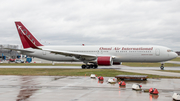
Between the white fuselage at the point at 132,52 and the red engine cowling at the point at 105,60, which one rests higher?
the white fuselage at the point at 132,52

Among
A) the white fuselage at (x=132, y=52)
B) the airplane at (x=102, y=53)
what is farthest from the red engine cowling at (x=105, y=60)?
the white fuselage at (x=132, y=52)

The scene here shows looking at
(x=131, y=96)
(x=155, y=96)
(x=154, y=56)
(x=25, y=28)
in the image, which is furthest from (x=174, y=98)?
(x=25, y=28)

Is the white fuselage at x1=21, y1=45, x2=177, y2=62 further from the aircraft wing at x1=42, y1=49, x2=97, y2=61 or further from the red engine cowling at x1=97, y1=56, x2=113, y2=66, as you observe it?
the red engine cowling at x1=97, y1=56, x2=113, y2=66

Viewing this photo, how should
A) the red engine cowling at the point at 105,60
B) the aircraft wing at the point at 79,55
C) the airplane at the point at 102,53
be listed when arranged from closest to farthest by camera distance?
the red engine cowling at the point at 105,60, the airplane at the point at 102,53, the aircraft wing at the point at 79,55

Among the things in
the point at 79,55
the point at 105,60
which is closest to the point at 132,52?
the point at 105,60

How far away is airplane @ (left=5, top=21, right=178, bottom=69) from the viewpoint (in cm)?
3497

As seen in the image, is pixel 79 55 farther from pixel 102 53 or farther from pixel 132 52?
pixel 132 52

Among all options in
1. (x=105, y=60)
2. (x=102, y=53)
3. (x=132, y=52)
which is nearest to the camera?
(x=105, y=60)

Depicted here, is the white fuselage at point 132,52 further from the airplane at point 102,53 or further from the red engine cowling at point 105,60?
the red engine cowling at point 105,60

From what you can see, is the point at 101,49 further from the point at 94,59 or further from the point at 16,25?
the point at 16,25

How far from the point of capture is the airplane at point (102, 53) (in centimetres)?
3497

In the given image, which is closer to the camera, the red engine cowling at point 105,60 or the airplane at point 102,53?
the red engine cowling at point 105,60

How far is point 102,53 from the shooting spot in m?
37.5

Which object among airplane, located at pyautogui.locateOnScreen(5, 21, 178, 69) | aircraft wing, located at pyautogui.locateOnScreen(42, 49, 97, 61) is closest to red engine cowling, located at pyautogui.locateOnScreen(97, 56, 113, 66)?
airplane, located at pyautogui.locateOnScreen(5, 21, 178, 69)
